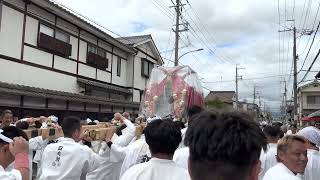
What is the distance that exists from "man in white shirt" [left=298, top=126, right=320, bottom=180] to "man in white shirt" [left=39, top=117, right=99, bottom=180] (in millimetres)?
2894

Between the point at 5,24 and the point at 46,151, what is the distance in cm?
1081

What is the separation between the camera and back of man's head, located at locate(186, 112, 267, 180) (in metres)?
1.76

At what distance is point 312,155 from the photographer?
5246 mm

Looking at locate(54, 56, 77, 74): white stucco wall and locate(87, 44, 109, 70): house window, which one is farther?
locate(87, 44, 109, 70): house window

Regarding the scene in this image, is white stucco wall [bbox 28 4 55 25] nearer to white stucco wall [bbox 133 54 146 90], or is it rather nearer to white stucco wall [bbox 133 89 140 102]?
white stucco wall [bbox 133 54 146 90]

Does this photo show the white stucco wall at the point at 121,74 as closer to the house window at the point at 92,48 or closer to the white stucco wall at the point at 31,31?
the house window at the point at 92,48

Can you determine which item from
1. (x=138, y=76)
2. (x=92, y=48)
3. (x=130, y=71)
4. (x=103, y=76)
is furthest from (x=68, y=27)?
(x=138, y=76)

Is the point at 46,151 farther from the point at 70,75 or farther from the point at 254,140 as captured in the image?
the point at 70,75

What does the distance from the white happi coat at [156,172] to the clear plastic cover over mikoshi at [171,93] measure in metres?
6.64

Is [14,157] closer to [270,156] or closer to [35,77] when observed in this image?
[270,156]

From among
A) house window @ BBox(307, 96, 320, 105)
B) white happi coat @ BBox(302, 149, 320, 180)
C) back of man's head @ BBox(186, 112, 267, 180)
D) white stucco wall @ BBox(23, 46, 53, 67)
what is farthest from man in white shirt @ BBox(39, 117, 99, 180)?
house window @ BBox(307, 96, 320, 105)

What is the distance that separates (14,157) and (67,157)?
167 cm

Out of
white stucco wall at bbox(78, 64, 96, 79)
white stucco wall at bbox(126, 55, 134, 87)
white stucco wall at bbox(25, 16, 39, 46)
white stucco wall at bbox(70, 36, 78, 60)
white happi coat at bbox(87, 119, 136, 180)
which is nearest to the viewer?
white happi coat at bbox(87, 119, 136, 180)

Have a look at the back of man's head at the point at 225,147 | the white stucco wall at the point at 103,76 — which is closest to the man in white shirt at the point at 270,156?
the back of man's head at the point at 225,147
